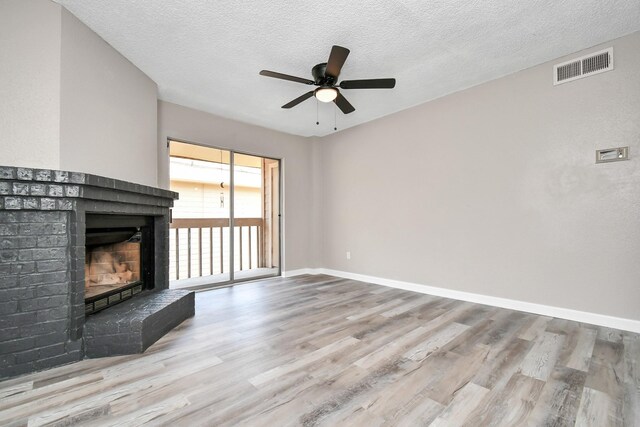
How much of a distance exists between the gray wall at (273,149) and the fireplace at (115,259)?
1.05 m

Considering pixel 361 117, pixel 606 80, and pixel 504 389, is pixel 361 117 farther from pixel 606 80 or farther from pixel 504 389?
pixel 504 389

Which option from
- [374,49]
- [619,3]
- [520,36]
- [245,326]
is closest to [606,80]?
[619,3]

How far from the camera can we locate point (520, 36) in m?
2.57

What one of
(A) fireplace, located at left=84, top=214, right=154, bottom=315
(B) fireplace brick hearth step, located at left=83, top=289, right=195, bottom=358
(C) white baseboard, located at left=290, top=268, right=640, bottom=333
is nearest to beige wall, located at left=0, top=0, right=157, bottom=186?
(A) fireplace, located at left=84, top=214, right=154, bottom=315

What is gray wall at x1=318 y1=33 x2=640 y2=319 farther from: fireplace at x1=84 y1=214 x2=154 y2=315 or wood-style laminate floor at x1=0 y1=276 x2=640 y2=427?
fireplace at x1=84 y1=214 x2=154 y2=315

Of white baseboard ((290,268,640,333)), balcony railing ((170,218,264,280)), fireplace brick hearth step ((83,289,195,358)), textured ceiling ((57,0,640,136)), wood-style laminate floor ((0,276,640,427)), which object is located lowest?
wood-style laminate floor ((0,276,640,427))

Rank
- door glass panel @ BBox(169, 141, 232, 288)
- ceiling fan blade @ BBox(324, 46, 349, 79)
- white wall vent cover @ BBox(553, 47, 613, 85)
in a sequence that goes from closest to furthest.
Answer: ceiling fan blade @ BBox(324, 46, 349, 79)
white wall vent cover @ BBox(553, 47, 613, 85)
door glass panel @ BBox(169, 141, 232, 288)

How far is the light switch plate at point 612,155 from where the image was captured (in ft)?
8.51

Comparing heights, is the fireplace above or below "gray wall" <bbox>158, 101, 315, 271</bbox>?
below

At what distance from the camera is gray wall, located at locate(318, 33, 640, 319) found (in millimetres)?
2625

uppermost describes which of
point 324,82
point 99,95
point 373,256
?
point 324,82

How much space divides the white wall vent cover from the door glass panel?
14.4 ft

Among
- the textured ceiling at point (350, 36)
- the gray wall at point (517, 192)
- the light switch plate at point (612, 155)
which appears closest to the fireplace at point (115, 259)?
the textured ceiling at point (350, 36)

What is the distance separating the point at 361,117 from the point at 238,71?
83.9 inches
